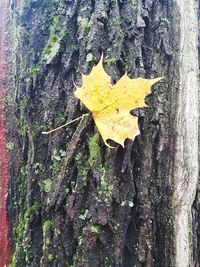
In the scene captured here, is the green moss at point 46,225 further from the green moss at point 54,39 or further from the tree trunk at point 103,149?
the green moss at point 54,39

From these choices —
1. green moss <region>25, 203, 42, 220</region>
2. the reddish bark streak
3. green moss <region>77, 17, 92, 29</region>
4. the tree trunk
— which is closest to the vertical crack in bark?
the tree trunk

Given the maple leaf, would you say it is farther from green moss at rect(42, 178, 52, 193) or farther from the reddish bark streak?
the reddish bark streak

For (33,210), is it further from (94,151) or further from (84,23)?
(84,23)

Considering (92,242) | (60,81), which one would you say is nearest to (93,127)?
(60,81)

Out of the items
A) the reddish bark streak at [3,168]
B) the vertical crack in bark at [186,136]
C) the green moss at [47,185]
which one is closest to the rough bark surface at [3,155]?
the reddish bark streak at [3,168]

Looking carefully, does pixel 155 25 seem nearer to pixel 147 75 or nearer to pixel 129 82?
pixel 147 75

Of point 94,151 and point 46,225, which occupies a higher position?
point 94,151

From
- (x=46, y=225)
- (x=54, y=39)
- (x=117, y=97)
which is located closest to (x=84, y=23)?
(x=54, y=39)
